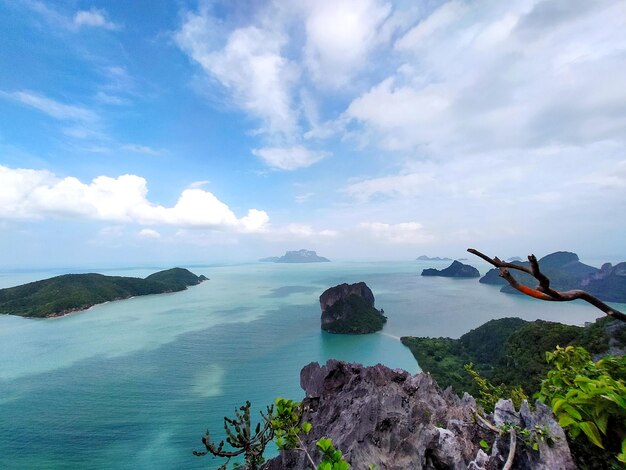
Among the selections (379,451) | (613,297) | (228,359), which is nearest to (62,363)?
(228,359)

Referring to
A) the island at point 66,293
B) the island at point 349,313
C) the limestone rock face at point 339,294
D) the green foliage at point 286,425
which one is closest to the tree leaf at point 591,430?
the green foliage at point 286,425

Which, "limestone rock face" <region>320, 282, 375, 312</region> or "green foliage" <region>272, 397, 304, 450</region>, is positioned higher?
"green foliage" <region>272, 397, 304, 450</region>

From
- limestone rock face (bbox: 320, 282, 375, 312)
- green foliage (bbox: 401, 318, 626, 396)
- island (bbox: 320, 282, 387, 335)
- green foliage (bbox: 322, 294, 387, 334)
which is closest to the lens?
green foliage (bbox: 401, 318, 626, 396)

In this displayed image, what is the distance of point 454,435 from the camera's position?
20.3 ft

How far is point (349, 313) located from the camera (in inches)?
2992

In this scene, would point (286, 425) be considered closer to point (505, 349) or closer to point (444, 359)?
point (505, 349)

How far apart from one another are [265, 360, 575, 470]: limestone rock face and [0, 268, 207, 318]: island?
10332 cm

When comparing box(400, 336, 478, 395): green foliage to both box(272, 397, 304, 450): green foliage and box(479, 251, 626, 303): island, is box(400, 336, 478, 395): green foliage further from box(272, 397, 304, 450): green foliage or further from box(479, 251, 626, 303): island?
box(479, 251, 626, 303): island

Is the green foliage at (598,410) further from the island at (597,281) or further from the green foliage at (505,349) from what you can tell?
the island at (597,281)

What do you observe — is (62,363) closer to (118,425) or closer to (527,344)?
(118,425)

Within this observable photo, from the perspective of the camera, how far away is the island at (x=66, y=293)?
88375 mm

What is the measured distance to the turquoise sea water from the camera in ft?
93.9

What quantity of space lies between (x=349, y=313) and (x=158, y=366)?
4434 cm

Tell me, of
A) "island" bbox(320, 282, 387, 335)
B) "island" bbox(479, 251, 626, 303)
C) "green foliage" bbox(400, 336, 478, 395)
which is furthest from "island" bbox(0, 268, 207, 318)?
"island" bbox(479, 251, 626, 303)
